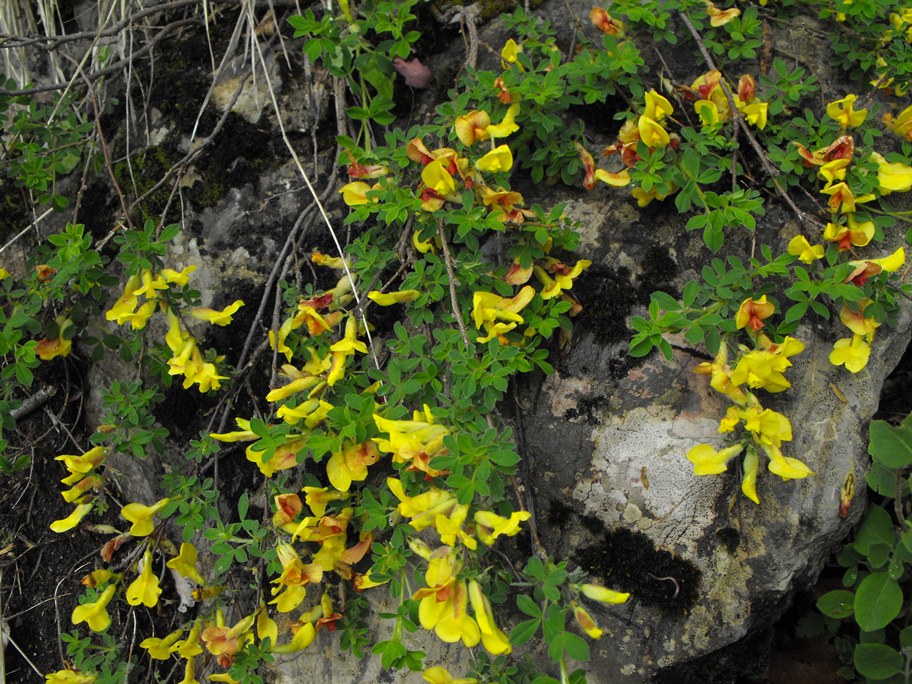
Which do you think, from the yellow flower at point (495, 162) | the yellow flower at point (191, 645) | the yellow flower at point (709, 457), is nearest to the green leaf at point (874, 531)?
the yellow flower at point (709, 457)

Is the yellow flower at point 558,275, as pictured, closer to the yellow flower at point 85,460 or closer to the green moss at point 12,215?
the yellow flower at point 85,460

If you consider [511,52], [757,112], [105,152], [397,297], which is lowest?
[397,297]

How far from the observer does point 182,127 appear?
2.95m

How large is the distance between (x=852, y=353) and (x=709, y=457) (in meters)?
0.48

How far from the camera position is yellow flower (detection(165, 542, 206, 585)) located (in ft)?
7.34

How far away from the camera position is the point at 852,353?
2066 millimetres

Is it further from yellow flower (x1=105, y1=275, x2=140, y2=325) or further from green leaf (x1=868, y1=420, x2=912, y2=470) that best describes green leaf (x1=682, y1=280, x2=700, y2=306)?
yellow flower (x1=105, y1=275, x2=140, y2=325)

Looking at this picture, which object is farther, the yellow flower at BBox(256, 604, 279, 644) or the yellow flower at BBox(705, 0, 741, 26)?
the yellow flower at BBox(705, 0, 741, 26)

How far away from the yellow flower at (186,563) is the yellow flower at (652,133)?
174cm

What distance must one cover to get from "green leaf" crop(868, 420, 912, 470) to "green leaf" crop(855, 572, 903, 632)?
31 centimetres

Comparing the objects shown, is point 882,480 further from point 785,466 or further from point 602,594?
point 602,594

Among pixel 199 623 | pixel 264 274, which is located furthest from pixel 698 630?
pixel 264 274

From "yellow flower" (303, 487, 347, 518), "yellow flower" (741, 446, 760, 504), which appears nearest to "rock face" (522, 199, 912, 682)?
"yellow flower" (741, 446, 760, 504)

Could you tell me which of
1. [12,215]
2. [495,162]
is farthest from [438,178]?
[12,215]
